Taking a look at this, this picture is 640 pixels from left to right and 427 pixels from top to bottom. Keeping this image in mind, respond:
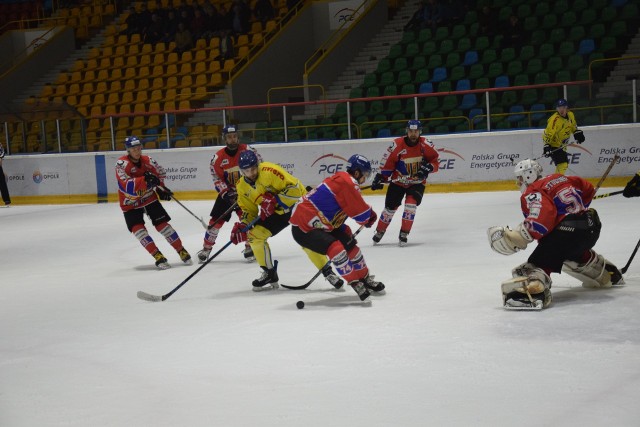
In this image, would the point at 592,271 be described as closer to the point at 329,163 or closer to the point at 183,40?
the point at 329,163

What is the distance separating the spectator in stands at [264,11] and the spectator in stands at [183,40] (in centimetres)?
176

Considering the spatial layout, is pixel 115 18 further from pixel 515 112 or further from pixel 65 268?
pixel 65 268

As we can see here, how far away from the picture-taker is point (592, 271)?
608 centimetres

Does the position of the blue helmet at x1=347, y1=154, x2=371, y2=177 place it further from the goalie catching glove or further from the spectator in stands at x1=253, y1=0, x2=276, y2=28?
the spectator in stands at x1=253, y1=0, x2=276, y2=28

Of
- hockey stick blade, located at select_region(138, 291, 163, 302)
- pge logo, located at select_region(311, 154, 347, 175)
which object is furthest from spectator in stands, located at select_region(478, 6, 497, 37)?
hockey stick blade, located at select_region(138, 291, 163, 302)

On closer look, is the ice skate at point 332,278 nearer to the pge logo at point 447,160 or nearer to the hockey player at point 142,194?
the hockey player at point 142,194

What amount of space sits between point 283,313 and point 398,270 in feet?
6.06

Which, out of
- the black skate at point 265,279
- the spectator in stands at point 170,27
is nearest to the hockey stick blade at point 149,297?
the black skate at point 265,279

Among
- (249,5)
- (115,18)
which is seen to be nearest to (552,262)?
(249,5)

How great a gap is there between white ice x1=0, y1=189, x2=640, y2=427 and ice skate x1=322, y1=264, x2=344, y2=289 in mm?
83

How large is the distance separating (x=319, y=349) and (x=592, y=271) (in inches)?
88.1

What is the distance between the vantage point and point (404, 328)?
537 centimetres

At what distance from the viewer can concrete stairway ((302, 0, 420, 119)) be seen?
19312mm

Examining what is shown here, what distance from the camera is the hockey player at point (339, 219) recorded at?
6.14m
